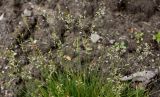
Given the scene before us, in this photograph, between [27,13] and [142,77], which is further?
[27,13]

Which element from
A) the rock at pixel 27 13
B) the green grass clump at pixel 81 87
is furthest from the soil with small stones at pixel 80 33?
the green grass clump at pixel 81 87

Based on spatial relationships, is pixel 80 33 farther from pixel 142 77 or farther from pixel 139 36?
pixel 142 77

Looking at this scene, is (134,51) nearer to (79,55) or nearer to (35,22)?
(79,55)

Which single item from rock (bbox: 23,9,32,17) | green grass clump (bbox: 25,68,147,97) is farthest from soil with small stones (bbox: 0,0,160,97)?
green grass clump (bbox: 25,68,147,97)

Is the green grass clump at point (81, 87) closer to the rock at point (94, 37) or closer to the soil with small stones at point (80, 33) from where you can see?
the soil with small stones at point (80, 33)

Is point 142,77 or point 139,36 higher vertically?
point 139,36

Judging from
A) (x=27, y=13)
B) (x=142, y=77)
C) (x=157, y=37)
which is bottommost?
A: (x=142, y=77)

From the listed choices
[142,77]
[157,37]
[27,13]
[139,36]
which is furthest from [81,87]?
[27,13]

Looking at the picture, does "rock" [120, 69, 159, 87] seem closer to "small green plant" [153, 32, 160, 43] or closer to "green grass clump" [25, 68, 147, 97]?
"green grass clump" [25, 68, 147, 97]

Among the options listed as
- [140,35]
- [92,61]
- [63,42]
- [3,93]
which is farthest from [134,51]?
[3,93]
